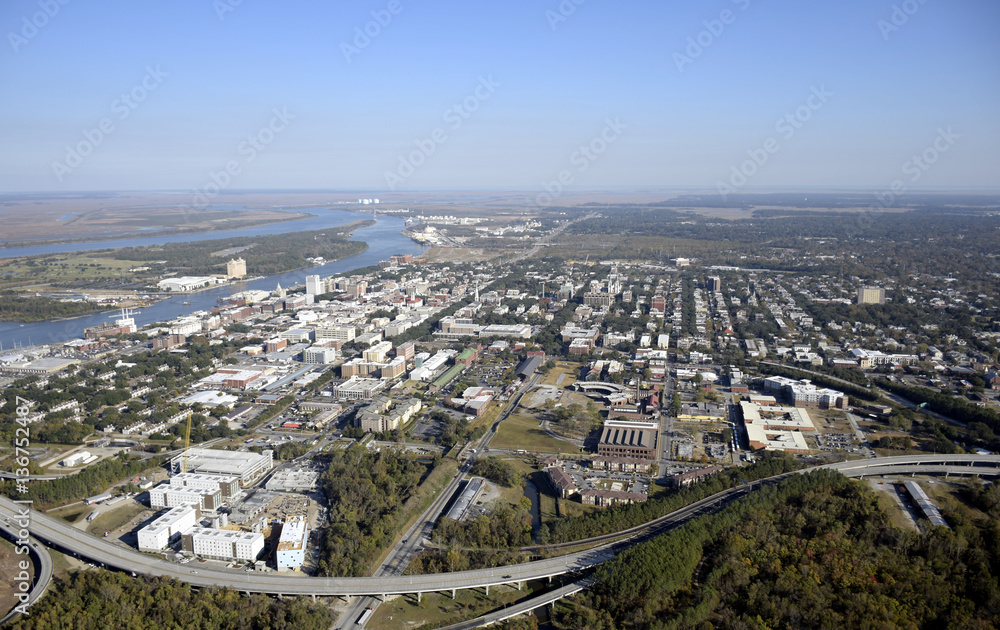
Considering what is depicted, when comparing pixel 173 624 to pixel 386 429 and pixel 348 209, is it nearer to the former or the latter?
pixel 386 429

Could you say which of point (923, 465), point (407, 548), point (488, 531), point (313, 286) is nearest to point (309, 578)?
point (407, 548)

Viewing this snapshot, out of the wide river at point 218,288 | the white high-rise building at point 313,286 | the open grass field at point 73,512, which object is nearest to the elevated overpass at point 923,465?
the open grass field at point 73,512

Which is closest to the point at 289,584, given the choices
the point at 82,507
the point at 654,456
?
the point at 82,507

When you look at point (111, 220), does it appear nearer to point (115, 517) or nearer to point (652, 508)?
point (115, 517)

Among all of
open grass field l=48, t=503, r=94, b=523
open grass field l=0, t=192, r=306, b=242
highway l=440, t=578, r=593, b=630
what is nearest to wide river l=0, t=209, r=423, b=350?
open grass field l=0, t=192, r=306, b=242

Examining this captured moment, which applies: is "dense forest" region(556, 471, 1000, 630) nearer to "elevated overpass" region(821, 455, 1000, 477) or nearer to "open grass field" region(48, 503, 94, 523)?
"elevated overpass" region(821, 455, 1000, 477)

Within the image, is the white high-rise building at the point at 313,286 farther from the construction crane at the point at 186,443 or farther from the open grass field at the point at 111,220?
the open grass field at the point at 111,220
